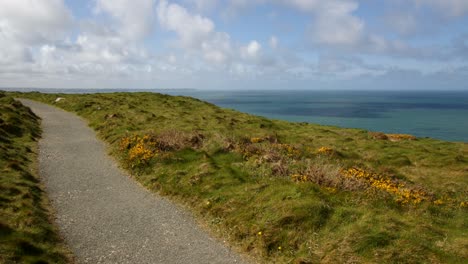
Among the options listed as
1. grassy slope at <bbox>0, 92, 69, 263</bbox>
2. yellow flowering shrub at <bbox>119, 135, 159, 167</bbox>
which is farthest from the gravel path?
yellow flowering shrub at <bbox>119, 135, 159, 167</bbox>

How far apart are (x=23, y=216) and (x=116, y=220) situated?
10.9ft

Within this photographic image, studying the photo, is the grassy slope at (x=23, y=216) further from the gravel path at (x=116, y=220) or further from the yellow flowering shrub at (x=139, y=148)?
the yellow flowering shrub at (x=139, y=148)

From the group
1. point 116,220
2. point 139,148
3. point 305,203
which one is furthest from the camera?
point 139,148

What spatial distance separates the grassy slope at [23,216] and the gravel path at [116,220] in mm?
549

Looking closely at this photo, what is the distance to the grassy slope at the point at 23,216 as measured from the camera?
10.5 meters

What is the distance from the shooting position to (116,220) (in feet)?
46.6

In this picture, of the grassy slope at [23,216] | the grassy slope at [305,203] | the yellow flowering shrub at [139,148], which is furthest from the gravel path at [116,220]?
the yellow flowering shrub at [139,148]

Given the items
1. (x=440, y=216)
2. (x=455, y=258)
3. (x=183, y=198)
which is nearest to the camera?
(x=455, y=258)

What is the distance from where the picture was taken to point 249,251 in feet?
39.1

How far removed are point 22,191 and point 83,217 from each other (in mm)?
3746

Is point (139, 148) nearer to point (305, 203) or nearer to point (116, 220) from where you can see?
point (116, 220)

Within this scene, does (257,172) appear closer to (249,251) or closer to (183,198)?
(183,198)

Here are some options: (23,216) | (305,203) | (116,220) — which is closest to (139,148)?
(116,220)

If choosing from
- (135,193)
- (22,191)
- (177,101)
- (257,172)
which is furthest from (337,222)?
(177,101)
